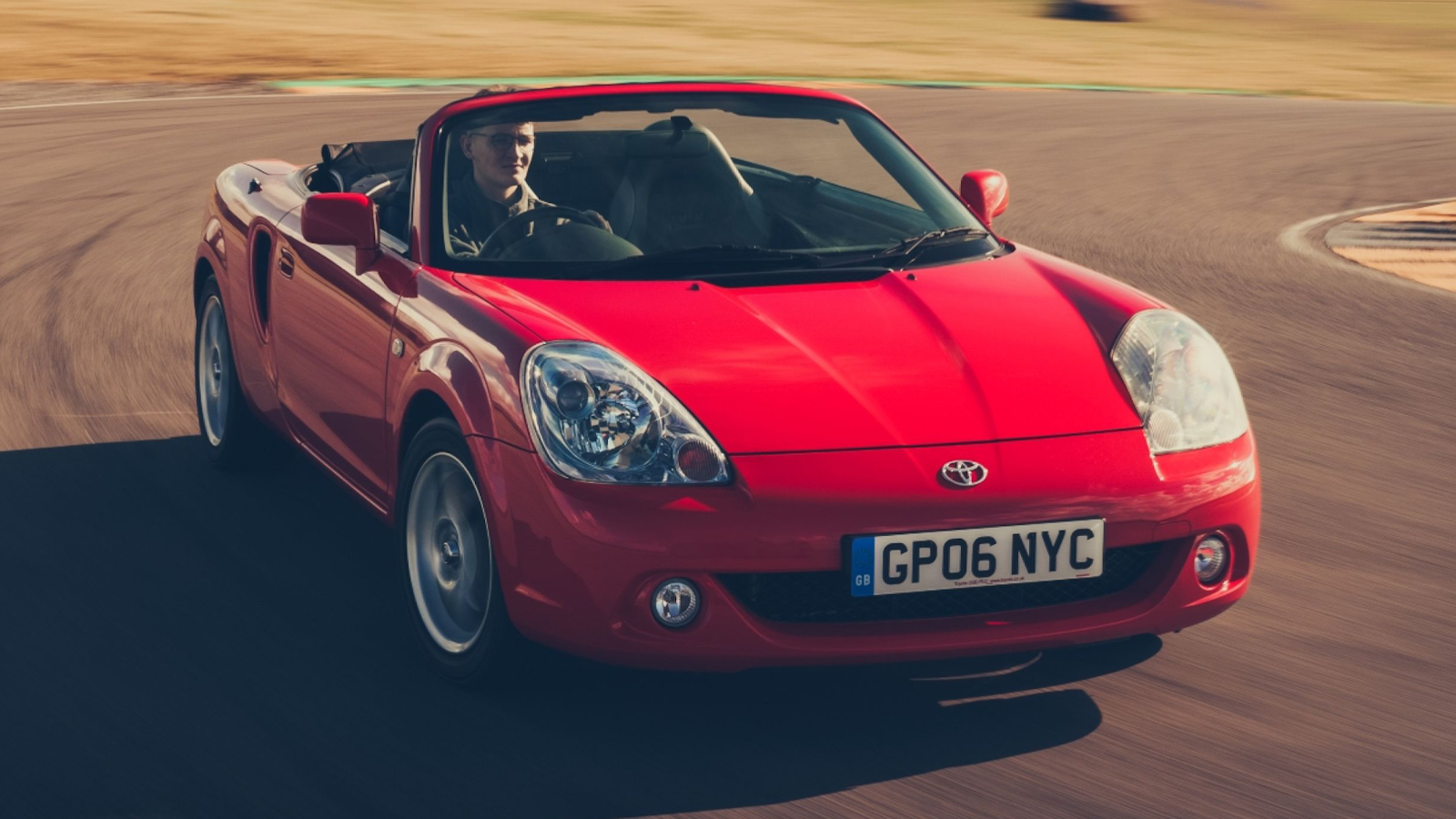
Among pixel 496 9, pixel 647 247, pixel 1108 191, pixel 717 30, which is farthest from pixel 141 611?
pixel 496 9

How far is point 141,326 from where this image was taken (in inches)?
327

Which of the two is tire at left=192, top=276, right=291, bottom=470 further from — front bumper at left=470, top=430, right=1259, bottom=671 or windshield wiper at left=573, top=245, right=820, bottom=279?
front bumper at left=470, top=430, right=1259, bottom=671

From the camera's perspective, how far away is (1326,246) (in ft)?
36.5

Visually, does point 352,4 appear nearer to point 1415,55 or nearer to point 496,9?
point 496,9

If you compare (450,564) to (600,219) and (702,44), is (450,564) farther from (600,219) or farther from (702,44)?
(702,44)

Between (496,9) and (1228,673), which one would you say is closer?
(1228,673)

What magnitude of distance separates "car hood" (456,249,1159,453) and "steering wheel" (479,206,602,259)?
246 millimetres

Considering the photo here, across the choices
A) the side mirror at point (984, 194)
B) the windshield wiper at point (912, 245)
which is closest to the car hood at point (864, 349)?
the windshield wiper at point (912, 245)

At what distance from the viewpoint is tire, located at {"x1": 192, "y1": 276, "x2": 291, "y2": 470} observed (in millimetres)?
5902

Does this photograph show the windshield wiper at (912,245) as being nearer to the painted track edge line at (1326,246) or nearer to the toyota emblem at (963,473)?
the toyota emblem at (963,473)

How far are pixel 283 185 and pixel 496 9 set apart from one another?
31766 millimetres

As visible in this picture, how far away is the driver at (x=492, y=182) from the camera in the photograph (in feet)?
15.9

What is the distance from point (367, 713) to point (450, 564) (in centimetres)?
42

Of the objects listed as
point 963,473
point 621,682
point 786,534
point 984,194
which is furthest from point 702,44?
point 786,534
